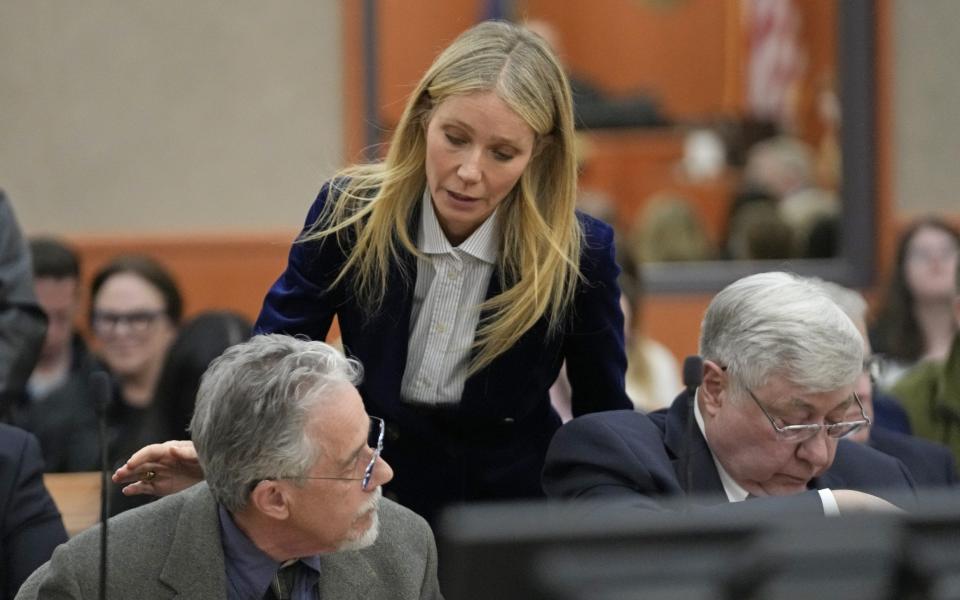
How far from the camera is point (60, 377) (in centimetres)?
528

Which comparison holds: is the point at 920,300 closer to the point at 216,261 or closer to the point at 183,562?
the point at 216,261

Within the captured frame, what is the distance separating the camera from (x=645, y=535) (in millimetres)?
1355

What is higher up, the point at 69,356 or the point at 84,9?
the point at 84,9

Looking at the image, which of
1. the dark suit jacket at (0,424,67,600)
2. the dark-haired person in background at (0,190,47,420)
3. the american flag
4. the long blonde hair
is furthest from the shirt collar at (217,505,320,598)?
the american flag

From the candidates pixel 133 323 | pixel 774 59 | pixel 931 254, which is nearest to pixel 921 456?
pixel 931 254

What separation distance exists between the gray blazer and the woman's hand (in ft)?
0.32

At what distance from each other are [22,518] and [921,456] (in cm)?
197

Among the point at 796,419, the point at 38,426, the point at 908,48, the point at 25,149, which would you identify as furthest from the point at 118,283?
the point at 908,48

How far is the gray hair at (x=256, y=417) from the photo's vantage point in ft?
8.05

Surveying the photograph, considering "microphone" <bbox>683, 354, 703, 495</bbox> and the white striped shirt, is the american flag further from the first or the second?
"microphone" <bbox>683, 354, 703, 495</bbox>

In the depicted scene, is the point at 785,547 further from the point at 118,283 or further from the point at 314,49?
the point at 314,49

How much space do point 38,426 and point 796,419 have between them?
257cm

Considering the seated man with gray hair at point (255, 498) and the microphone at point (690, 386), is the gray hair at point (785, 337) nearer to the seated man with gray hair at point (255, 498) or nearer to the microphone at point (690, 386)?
the microphone at point (690, 386)

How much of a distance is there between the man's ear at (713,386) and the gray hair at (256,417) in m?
0.74
